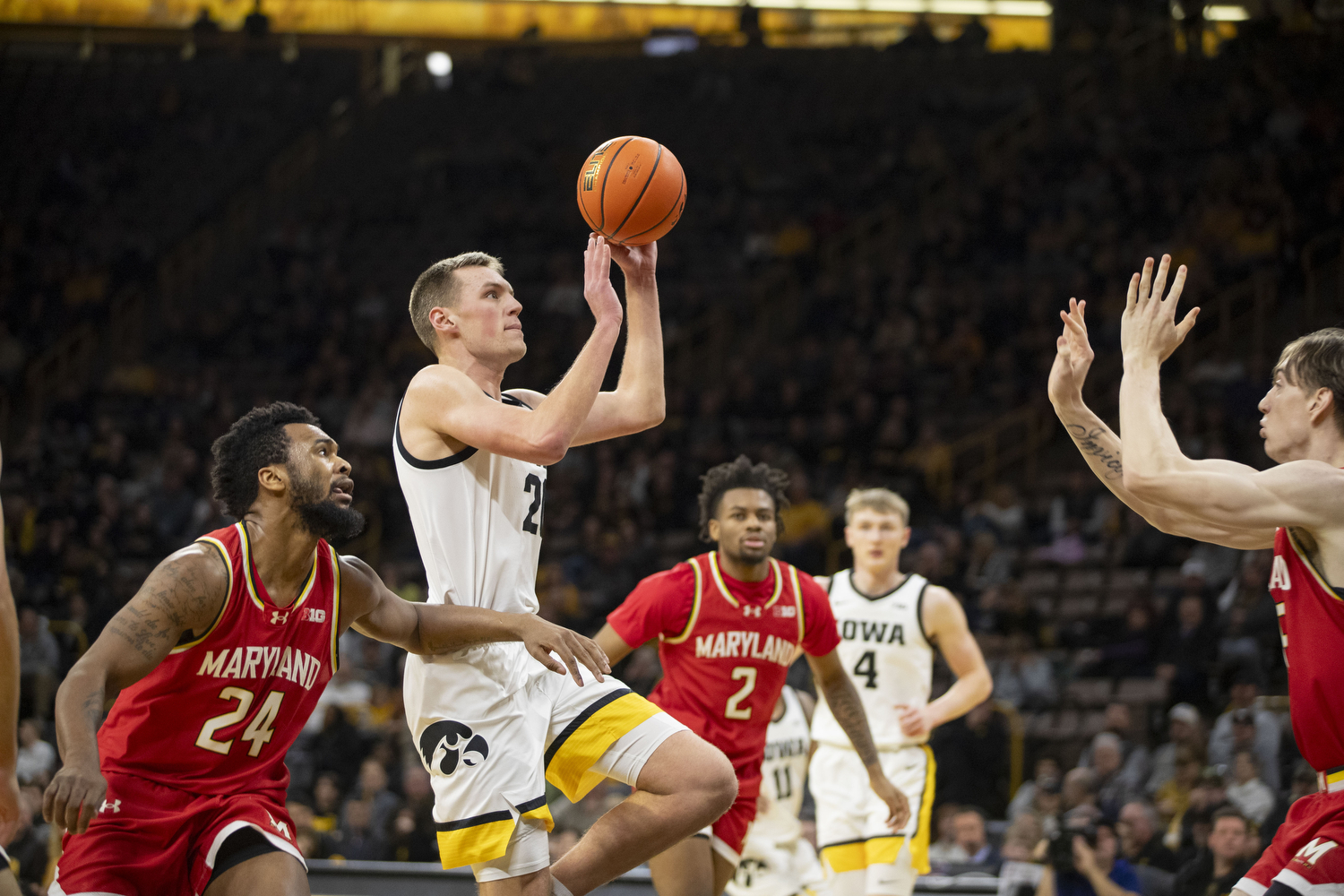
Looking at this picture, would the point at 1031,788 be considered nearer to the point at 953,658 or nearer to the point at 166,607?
the point at 953,658

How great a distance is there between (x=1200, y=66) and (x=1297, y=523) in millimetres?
15080

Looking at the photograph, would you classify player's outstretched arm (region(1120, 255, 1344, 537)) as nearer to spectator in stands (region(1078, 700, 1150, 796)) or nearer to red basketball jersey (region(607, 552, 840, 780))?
red basketball jersey (region(607, 552, 840, 780))

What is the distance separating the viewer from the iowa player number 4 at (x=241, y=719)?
3.67 m

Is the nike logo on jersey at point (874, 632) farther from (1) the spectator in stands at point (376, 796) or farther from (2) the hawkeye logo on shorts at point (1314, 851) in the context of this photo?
(2) the hawkeye logo on shorts at point (1314, 851)

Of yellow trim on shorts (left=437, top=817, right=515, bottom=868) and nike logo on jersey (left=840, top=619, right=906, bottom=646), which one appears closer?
yellow trim on shorts (left=437, top=817, right=515, bottom=868)

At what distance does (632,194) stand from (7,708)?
236 cm

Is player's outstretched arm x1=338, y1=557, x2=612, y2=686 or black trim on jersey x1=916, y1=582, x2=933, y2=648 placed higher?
player's outstretched arm x1=338, y1=557, x2=612, y2=686

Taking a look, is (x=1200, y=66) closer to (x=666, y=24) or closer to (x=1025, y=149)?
(x=1025, y=149)

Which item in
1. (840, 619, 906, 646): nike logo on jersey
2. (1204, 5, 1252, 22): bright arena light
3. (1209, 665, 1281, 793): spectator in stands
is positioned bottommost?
(1209, 665, 1281, 793): spectator in stands

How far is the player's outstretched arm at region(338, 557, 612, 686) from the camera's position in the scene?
380cm

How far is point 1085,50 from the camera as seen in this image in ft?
57.9

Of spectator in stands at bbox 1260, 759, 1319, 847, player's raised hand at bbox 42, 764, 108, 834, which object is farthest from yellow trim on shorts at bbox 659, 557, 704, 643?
spectator in stands at bbox 1260, 759, 1319, 847

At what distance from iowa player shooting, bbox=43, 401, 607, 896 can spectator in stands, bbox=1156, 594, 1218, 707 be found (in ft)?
22.0

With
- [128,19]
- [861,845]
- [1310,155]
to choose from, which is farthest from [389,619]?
[128,19]
